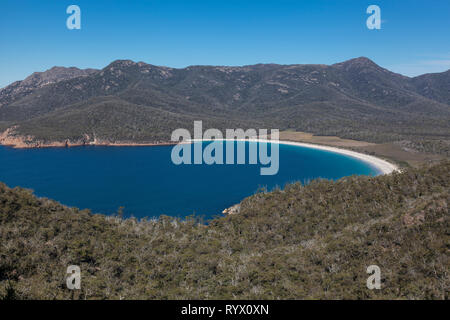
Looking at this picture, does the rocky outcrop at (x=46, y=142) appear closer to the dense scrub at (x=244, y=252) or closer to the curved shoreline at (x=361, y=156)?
the curved shoreline at (x=361, y=156)

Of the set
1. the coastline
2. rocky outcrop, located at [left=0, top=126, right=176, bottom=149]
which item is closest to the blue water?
the coastline

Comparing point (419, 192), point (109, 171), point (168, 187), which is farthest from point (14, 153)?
point (419, 192)

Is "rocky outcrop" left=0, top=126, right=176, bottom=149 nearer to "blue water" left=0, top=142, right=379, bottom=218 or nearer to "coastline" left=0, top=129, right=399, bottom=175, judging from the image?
"coastline" left=0, top=129, right=399, bottom=175

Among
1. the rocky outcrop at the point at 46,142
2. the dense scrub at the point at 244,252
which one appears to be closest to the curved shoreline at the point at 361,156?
the rocky outcrop at the point at 46,142
